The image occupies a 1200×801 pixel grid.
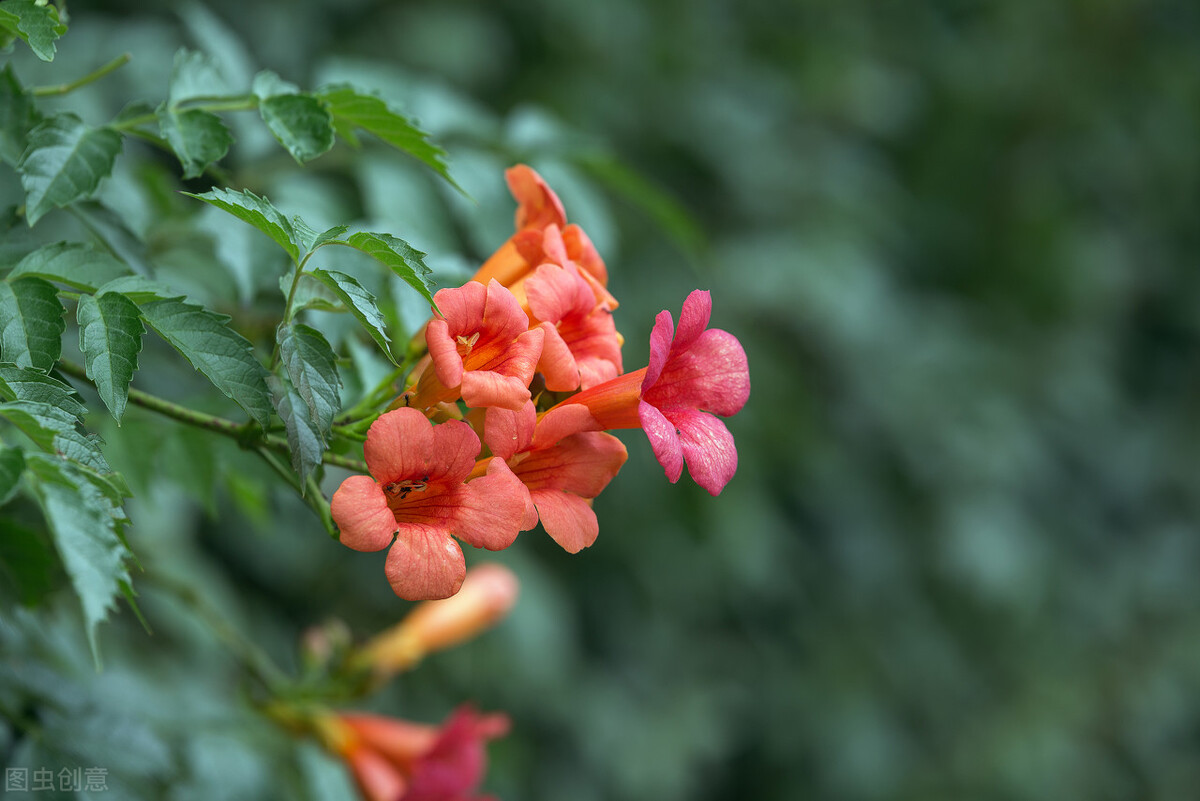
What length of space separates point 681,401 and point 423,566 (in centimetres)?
27

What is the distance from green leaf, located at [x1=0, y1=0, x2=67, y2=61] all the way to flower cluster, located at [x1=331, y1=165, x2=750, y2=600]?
0.38 m

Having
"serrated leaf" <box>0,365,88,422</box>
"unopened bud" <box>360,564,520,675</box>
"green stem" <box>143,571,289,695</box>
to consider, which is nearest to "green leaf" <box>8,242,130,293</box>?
"serrated leaf" <box>0,365,88,422</box>

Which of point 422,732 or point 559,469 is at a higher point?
point 559,469

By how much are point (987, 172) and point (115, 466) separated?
13.7ft

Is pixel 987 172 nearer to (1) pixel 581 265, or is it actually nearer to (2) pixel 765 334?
(2) pixel 765 334

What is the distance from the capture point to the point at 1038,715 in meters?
3.82

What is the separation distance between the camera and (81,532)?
1.99 ft

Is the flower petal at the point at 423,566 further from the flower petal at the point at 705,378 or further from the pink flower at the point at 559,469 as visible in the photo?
the flower petal at the point at 705,378

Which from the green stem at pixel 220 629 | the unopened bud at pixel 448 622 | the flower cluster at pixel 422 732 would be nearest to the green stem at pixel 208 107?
the green stem at pixel 220 629

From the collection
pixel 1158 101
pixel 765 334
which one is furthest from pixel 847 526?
pixel 1158 101

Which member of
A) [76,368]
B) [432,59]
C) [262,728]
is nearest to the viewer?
[76,368]

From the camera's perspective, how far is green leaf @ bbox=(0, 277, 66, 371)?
0.73 metres

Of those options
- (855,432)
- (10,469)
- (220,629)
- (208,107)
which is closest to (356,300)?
(10,469)

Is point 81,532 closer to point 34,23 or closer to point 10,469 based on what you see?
point 10,469
